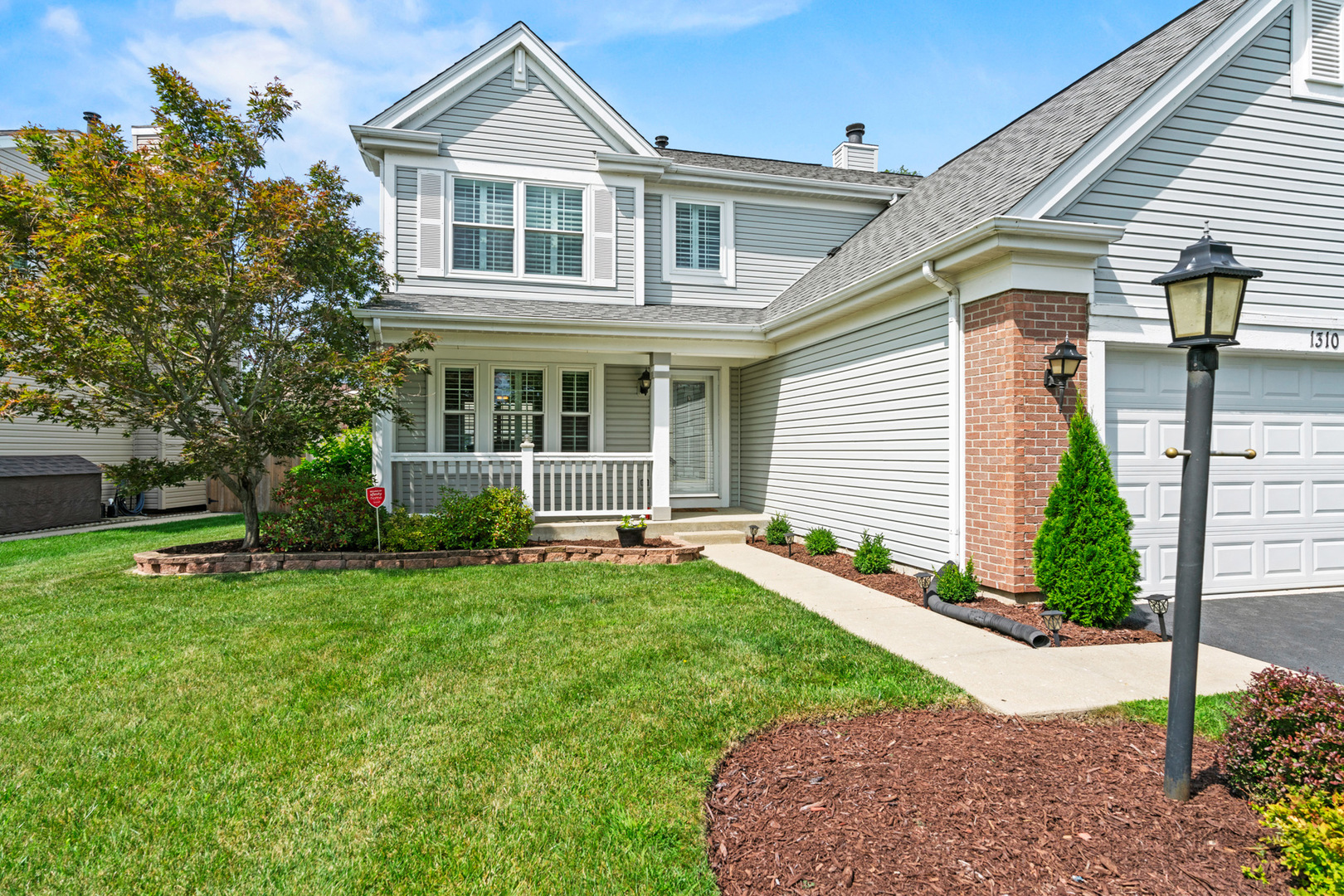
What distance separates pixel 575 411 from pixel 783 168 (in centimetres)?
676

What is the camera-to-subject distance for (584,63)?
37.9 feet

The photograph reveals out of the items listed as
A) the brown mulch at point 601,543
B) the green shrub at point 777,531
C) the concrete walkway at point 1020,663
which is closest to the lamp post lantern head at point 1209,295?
the concrete walkway at point 1020,663

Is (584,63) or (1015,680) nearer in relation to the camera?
(1015,680)

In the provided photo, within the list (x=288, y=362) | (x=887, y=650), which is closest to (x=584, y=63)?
(x=288, y=362)

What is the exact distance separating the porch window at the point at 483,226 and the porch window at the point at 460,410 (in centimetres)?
182

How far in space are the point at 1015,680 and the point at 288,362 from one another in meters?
8.73

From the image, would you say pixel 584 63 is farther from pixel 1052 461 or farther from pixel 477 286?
pixel 1052 461

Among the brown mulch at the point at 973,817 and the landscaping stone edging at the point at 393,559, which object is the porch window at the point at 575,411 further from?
the brown mulch at the point at 973,817

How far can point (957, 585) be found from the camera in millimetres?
5957

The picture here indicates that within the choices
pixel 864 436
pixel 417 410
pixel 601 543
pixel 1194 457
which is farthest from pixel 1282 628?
pixel 417 410

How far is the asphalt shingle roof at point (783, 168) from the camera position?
510 inches

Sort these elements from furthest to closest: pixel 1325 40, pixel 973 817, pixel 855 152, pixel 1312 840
Result: pixel 855 152 → pixel 1325 40 → pixel 973 817 → pixel 1312 840

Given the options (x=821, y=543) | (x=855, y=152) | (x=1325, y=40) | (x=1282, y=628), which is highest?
(x=855, y=152)

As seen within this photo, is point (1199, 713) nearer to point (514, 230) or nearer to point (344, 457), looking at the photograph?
point (514, 230)
